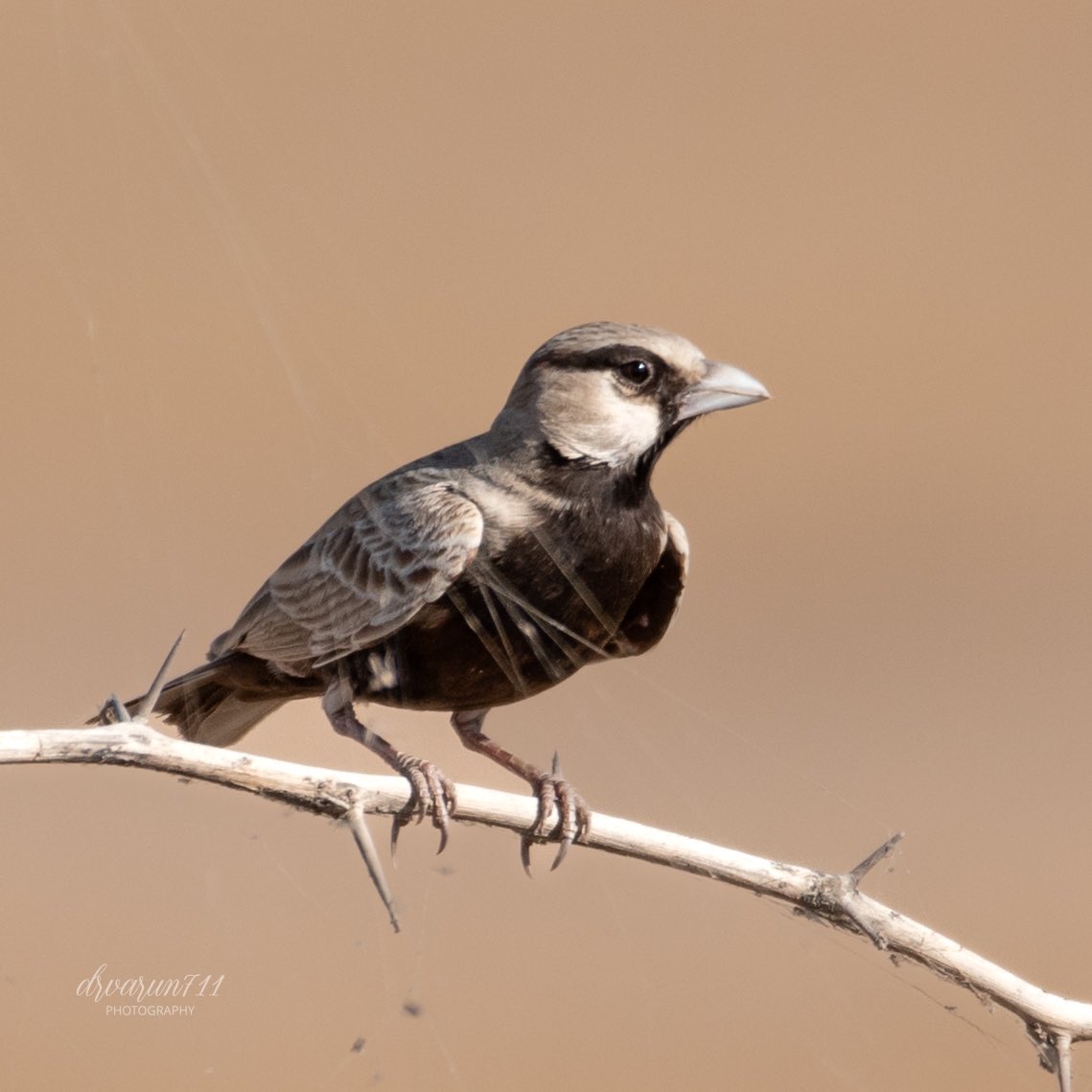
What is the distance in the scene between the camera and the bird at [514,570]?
4.35 metres

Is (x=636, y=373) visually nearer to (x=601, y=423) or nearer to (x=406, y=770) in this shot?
(x=601, y=423)

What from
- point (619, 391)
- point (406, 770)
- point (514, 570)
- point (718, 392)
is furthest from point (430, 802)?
point (718, 392)

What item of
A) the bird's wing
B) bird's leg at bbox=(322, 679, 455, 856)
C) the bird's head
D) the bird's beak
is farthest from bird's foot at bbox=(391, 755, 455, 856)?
the bird's beak

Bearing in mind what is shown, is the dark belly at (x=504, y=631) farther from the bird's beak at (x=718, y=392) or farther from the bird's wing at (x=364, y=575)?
the bird's beak at (x=718, y=392)

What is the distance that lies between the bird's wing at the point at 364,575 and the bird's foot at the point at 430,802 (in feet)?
1.41

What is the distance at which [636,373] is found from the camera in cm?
455

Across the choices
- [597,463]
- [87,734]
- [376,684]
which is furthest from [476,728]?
[87,734]

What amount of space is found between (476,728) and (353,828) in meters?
1.90

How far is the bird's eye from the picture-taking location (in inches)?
179

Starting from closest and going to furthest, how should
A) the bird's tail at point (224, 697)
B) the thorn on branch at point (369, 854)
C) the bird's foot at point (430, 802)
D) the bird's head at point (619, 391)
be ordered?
the thorn on branch at point (369, 854) < the bird's foot at point (430, 802) < the bird's head at point (619, 391) < the bird's tail at point (224, 697)

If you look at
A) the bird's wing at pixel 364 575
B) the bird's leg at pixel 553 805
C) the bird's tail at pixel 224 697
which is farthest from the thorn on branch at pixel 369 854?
the bird's tail at pixel 224 697

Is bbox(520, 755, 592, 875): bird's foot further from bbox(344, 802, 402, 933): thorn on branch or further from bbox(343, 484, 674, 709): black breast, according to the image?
bbox(344, 802, 402, 933): thorn on branch

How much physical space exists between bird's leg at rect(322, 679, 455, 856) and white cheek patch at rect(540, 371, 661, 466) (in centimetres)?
98

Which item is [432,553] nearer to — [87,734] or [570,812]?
[570,812]
